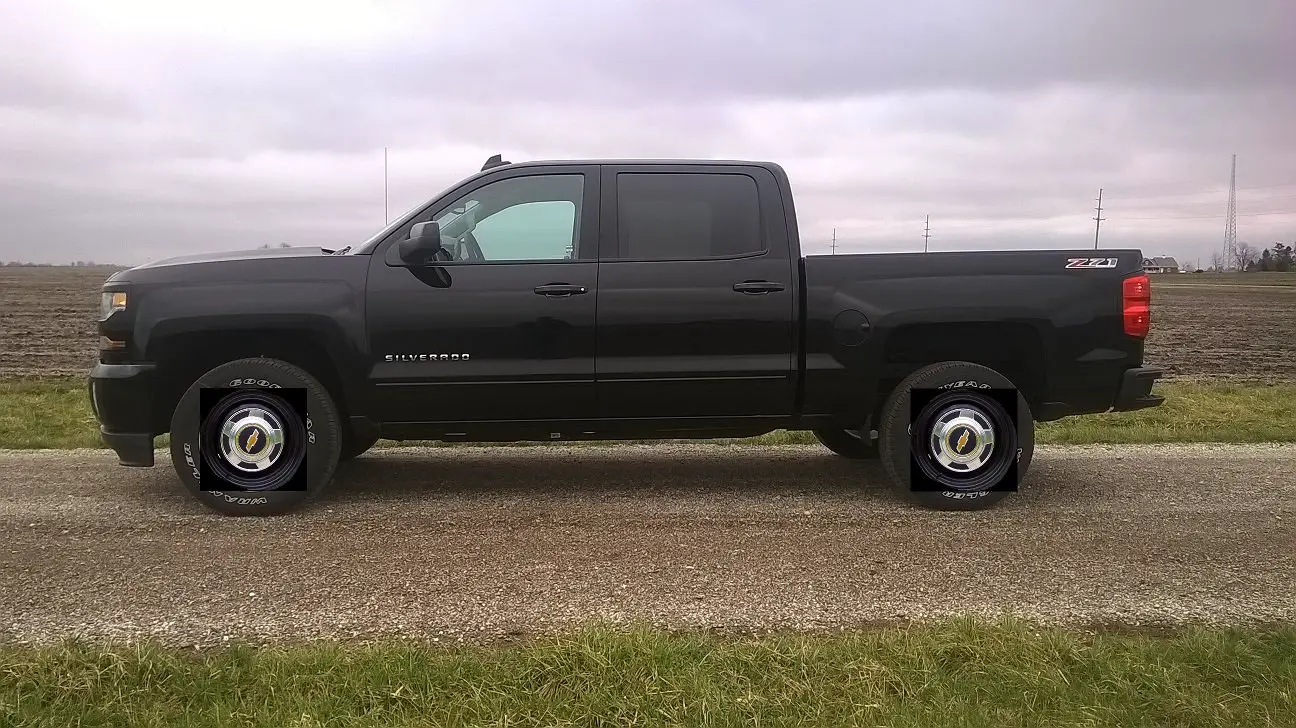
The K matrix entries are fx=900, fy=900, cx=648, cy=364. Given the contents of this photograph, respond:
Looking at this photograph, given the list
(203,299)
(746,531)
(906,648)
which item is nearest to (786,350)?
(746,531)

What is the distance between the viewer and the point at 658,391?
16.5 feet

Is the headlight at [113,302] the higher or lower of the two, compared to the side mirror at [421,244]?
lower

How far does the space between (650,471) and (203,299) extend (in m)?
2.87

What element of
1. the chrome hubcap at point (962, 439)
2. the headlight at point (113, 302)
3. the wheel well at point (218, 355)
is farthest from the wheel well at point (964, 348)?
the headlight at point (113, 302)

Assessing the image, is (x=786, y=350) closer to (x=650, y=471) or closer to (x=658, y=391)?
(x=658, y=391)

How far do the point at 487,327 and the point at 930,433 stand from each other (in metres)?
2.56

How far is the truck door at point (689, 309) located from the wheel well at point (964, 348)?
1.96 feet

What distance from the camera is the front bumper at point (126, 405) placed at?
4840 millimetres

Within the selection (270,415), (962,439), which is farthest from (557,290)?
(962,439)

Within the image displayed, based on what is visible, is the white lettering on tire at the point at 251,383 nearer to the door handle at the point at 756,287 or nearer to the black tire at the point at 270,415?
the black tire at the point at 270,415

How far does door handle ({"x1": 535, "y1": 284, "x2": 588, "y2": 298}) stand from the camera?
16.1ft

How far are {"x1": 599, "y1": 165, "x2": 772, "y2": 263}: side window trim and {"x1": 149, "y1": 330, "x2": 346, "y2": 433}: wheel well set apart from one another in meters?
1.65

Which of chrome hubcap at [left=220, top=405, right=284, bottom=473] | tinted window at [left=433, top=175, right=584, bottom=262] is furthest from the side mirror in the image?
chrome hubcap at [left=220, top=405, right=284, bottom=473]

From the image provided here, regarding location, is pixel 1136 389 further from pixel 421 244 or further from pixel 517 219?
pixel 421 244
